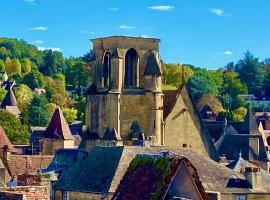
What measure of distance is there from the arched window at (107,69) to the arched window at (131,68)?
1.14 m

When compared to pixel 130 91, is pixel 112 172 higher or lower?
lower

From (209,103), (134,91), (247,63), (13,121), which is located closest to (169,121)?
(134,91)

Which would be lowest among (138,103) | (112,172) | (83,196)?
(83,196)

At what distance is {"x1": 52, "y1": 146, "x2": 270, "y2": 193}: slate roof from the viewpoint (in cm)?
3981

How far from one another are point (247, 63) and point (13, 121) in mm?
89261

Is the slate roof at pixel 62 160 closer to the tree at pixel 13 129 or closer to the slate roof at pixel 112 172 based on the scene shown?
the slate roof at pixel 112 172

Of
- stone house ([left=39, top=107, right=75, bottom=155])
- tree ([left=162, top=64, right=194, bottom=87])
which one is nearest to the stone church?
stone house ([left=39, top=107, right=75, bottom=155])

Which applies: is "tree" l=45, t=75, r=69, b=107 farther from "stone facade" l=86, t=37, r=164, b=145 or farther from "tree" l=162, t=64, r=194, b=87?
"stone facade" l=86, t=37, r=164, b=145

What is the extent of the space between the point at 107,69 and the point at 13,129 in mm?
46461

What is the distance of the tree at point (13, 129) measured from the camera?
333 ft

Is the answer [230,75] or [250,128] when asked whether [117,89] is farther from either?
[230,75]

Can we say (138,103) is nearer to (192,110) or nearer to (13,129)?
(192,110)

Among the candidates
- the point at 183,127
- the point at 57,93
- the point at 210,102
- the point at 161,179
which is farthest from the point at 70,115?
the point at 161,179

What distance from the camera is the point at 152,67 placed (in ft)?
187
